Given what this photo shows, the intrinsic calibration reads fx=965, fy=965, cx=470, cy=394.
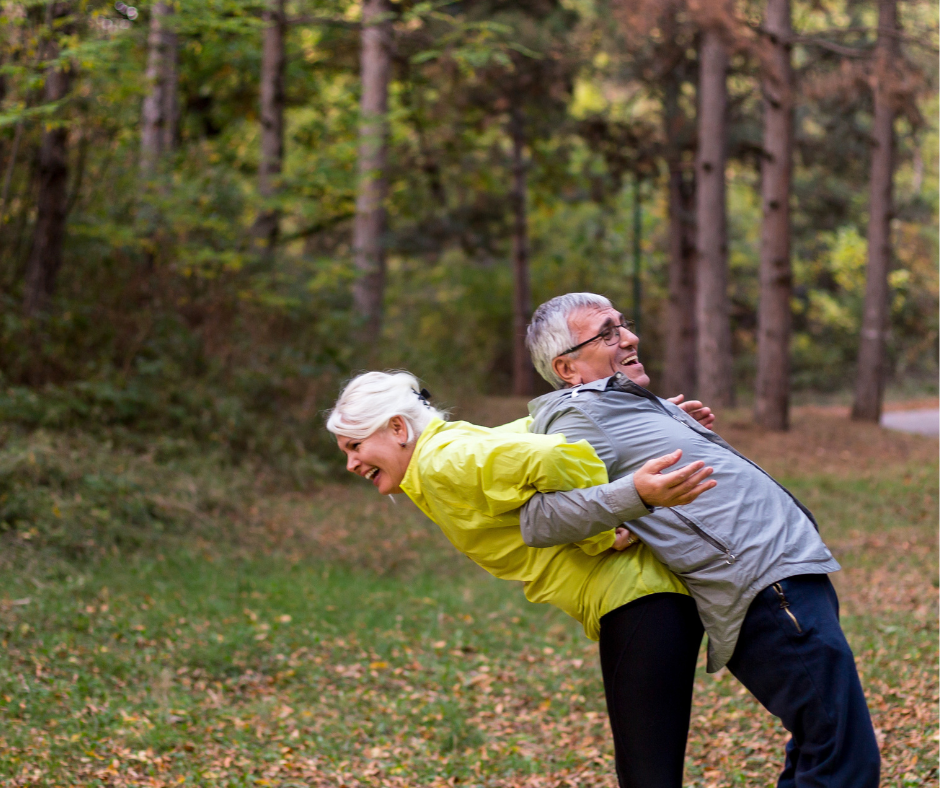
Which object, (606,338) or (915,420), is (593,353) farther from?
(915,420)

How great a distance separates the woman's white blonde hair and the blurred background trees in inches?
271

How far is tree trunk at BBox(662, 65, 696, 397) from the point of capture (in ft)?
71.1

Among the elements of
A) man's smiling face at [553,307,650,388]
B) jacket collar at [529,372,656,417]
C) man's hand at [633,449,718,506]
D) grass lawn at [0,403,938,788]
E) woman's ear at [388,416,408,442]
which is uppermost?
man's smiling face at [553,307,650,388]

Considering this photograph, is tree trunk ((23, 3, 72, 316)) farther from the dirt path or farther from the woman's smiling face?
the dirt path

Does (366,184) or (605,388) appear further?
(366,184)

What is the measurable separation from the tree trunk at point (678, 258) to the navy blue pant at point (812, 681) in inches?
773

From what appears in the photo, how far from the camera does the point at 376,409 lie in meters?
2.86

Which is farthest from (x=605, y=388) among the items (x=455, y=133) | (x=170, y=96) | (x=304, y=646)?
(x=455, y=133)

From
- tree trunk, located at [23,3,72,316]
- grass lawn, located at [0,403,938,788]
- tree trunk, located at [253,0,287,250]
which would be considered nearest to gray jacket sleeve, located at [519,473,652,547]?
grass lawn, located at [0,403,938,788]

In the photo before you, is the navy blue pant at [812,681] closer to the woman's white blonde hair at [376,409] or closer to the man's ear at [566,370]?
the man's ear at [566,370]

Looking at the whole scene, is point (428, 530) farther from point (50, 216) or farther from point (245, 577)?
point (50, 216)

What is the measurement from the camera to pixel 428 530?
34.4ft

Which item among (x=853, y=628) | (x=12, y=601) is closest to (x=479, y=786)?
(x=853, y=628)

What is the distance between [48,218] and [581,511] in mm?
9550
